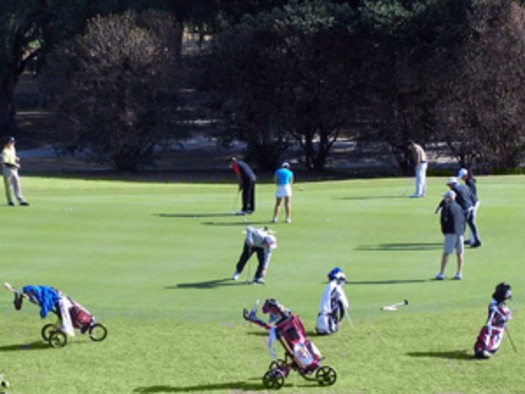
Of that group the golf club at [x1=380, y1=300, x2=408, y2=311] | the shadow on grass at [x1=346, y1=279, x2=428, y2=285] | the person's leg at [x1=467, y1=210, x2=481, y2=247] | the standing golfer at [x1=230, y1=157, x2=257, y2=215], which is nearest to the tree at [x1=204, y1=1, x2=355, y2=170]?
the standing golfer at [x1=230, y1=157, x2=257, y2=215]

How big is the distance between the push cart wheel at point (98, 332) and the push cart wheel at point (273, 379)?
4.27 m

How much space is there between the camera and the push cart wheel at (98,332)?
21102 millimetres

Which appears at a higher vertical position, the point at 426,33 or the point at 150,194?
the point at 426,33

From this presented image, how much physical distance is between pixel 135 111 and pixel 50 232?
28299 millimetres

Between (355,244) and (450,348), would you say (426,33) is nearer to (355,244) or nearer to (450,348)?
(355,244)

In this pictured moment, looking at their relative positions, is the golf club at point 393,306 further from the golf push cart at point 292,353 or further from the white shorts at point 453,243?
the golf push cart at point 292,353

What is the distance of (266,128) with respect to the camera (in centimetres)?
6112

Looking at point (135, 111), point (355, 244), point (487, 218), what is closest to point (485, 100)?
point (135, 111)

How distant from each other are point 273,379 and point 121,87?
43721 mm

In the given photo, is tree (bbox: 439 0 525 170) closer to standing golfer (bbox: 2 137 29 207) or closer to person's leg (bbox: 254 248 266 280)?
standing golfer (bbox: 2 137 29 207)

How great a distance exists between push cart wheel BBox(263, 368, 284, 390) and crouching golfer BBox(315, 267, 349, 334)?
3359mm

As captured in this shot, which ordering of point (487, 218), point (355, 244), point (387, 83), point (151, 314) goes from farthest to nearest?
point (387, 83) → point (487, 218) → point (355, 244) → point (151, 314)

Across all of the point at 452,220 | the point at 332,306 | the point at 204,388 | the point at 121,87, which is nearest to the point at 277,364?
the point at 204,388

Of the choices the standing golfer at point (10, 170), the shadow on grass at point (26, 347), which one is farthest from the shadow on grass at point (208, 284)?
the standing golfer at point (10, 170)
